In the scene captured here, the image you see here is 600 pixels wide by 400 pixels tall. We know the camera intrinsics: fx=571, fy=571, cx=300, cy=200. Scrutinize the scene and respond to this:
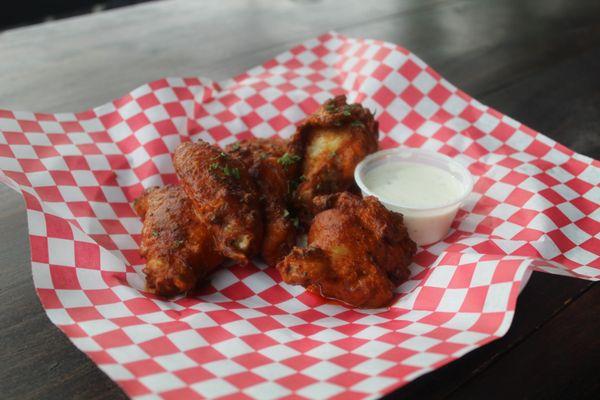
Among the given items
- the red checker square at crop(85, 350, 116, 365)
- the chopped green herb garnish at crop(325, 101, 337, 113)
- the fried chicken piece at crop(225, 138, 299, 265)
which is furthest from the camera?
the chopped green herb garnish at crop(325, 101, 337, 113)

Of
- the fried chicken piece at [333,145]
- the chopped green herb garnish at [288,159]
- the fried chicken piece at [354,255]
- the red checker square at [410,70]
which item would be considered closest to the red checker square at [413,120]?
the red checker square at [410,70]

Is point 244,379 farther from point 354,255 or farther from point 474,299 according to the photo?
point 474,299

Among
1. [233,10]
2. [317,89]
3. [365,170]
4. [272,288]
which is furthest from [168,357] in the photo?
[233,10]

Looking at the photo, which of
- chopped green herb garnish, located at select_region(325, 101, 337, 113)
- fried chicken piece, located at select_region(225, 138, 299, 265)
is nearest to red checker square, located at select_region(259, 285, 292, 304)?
fried chicken piece, located at select_region(225, 138, 299, 265)

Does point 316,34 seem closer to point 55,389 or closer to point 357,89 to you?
point 357,89

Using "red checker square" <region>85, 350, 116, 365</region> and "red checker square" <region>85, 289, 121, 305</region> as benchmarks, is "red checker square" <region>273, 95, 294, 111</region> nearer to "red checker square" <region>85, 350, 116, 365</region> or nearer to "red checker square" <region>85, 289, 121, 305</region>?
"red checker square" <region>85, 289, 121, 305</region>

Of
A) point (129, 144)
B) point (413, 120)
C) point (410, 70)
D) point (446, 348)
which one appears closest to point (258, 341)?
point (446, 348)
